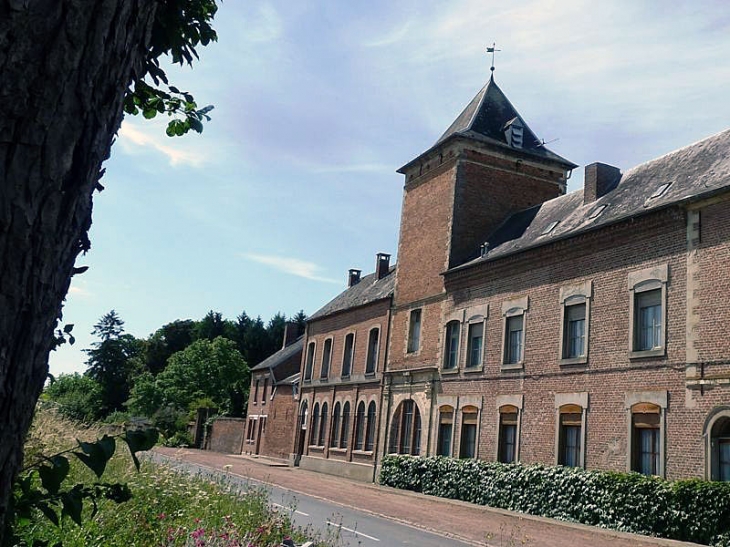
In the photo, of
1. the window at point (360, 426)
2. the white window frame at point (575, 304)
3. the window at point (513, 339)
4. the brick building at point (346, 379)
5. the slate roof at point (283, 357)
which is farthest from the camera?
the slate roof at point (283, 357)

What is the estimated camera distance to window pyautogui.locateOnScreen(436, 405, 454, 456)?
2556 cm

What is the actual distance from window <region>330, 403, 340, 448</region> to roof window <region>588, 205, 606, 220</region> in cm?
1769

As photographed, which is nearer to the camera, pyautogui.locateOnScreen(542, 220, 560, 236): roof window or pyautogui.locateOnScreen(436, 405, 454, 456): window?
pyautogui.locateOnScreen(542, 220, 560, 236): roof window

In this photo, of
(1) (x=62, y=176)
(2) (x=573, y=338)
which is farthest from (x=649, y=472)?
(1) (x=62, y=176)

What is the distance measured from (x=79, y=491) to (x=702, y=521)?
50.9ft

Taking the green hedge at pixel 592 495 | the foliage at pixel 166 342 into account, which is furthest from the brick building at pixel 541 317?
the foliage at pixel 166 342

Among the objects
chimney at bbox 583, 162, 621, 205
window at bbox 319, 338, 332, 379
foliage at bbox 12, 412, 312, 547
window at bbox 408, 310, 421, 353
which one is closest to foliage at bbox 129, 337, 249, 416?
window at bbox 319, 338, 332, 379

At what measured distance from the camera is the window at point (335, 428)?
→ 114 feet

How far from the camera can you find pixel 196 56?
4.05m

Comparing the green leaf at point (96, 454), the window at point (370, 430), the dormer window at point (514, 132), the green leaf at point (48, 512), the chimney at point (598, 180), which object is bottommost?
the green leaf at point (48, 512)

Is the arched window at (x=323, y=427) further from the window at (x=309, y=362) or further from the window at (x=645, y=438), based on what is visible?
the window at (x=645, y=438)

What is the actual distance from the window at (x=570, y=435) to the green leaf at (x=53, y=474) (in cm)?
1921

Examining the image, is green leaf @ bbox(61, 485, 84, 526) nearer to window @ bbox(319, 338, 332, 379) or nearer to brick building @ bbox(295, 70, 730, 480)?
brick building @ bbox(295, 70, 730, 480)

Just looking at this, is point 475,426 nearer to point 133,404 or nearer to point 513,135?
point 513,135
